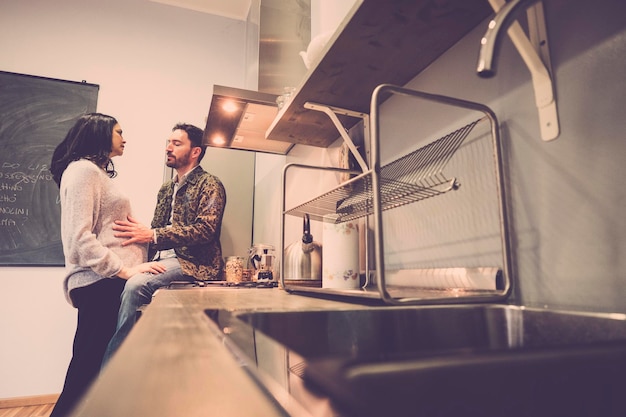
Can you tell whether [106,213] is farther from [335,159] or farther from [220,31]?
[220,31]

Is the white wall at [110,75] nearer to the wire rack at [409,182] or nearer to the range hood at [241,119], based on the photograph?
the range hood at [241,119]

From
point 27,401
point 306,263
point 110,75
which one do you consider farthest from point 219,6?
point 27,401

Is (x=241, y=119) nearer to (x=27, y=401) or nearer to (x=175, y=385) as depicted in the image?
(x=175, y=385)

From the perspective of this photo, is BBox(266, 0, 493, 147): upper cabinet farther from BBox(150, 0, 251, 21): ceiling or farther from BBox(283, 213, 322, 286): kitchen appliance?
BBox(150, 0, 251, 21): ceiling

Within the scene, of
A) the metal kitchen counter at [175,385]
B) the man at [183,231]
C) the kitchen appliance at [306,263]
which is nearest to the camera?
the metal kitchen counter at [175,385]

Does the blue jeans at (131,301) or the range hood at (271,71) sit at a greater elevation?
the range hood at (271,71)

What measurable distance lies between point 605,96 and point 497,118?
0.21 meters

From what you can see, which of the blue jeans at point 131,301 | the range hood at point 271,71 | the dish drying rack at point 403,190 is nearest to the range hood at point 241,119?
the range hood at point 271,71

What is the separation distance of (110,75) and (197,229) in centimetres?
186

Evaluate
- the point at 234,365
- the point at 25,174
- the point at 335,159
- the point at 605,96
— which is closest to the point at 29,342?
→ the point at 25,174

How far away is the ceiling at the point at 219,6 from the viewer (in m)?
3.29

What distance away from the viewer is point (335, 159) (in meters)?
1.55

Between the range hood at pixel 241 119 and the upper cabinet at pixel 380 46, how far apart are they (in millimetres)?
415

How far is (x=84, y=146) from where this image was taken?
5.58 feet
